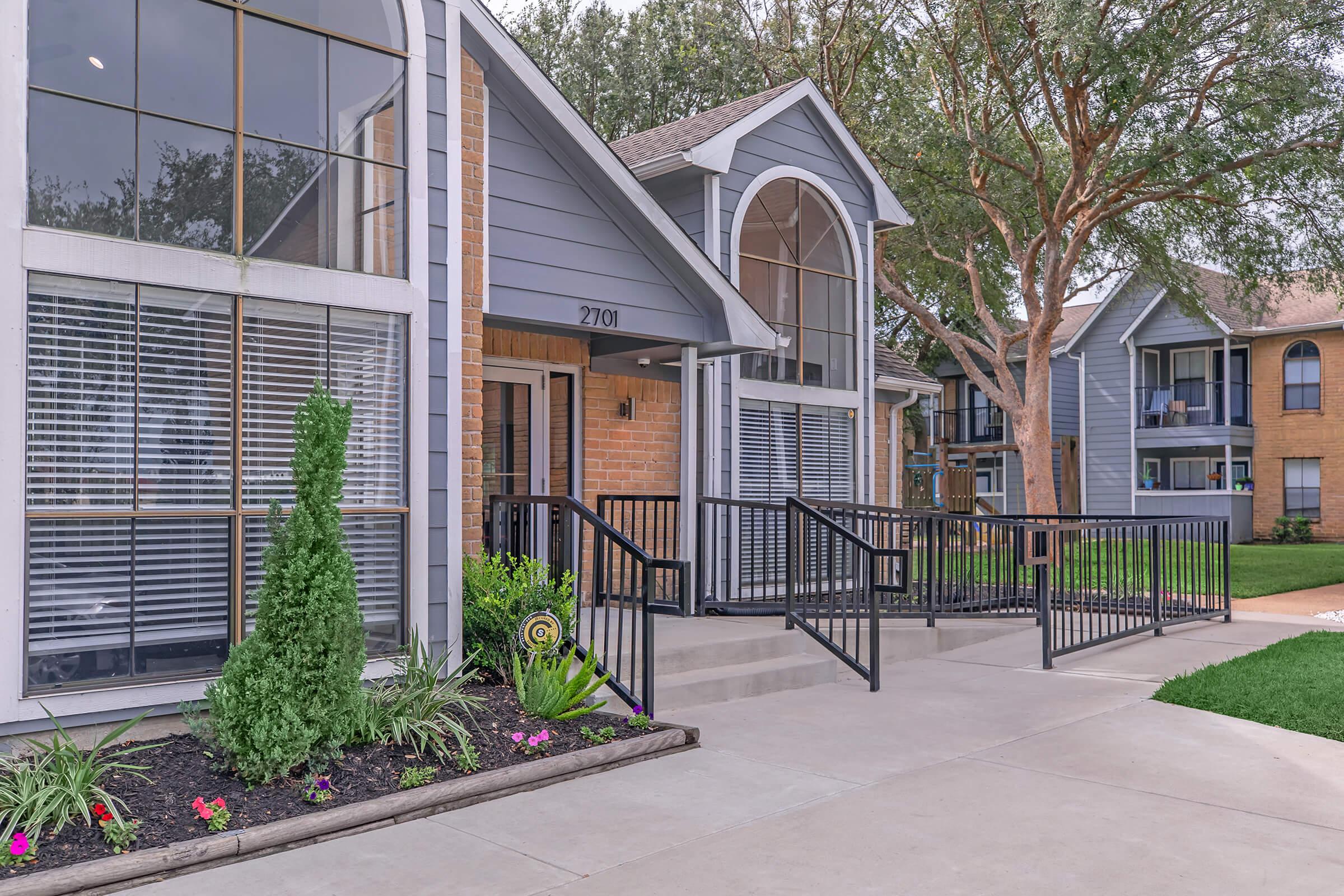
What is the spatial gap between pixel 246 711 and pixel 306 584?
0.59 m

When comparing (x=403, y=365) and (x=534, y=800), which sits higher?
(x=403, y=365)

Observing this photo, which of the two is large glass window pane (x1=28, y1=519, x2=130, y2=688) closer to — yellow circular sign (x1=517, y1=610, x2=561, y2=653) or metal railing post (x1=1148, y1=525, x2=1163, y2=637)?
yellow circular sign (x1=517, y1=610, x2=561, y2=653)

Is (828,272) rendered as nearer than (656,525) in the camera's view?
No

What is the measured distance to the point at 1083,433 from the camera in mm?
28375

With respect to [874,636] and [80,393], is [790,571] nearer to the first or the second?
[874,636]

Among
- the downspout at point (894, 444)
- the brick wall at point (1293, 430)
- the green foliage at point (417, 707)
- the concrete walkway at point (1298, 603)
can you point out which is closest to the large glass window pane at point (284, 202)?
the green foliage at point (417, 707)

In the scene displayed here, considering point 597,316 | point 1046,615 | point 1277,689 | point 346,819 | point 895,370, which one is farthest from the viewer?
point 895,370

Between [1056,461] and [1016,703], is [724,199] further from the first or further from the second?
[1056,461]

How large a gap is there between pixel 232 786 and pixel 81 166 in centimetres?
299

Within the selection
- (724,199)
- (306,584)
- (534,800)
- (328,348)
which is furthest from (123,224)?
(724,199)

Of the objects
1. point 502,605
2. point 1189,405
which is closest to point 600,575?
point 502,605

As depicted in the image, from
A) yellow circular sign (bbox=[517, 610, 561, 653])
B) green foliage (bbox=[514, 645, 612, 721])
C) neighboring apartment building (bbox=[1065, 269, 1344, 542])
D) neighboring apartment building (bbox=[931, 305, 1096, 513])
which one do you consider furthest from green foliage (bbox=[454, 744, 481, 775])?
neighboring apartment building (bbox=[931, 305, 1096, 513])

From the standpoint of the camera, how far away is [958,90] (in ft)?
58.2

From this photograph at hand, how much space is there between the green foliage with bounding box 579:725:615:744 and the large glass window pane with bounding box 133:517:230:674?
1.88 m
